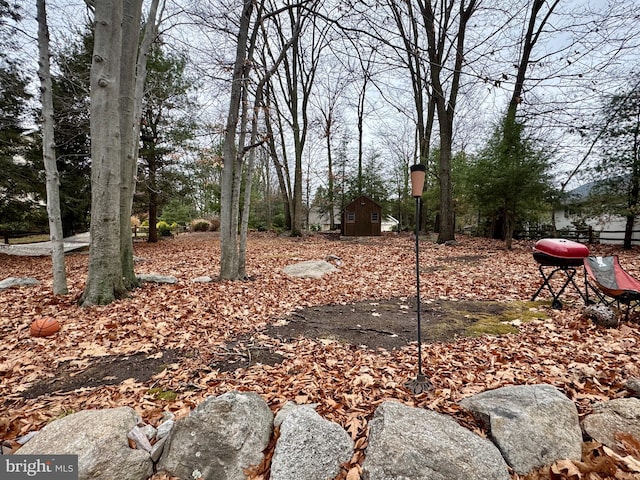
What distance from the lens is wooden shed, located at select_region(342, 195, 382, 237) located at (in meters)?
19.5

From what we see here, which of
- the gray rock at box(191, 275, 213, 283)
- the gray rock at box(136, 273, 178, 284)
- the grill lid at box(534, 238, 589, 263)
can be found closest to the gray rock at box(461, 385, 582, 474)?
the grill lid at box(534, 238, 589, 263)

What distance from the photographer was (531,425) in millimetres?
1822

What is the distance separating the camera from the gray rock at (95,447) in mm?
1605

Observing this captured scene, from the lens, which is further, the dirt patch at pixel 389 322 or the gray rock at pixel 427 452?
the dirt patch at pixel 389 322

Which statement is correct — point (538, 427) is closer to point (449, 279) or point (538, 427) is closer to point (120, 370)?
point (120, 370)

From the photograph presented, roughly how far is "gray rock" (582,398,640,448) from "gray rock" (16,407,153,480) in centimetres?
289

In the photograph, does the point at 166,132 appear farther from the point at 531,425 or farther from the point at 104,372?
the point at 531,425

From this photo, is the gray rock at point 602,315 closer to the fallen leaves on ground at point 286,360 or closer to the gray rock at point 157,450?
the fallen leaves on ground at point 286,360

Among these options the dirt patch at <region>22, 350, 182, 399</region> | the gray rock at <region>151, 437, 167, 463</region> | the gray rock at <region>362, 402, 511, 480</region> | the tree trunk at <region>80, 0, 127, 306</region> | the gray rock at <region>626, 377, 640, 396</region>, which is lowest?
the gray rock at <region>151, 437, 167, 463</region>

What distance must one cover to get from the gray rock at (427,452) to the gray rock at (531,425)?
0.16 m

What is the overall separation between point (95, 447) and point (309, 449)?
4.19 ft

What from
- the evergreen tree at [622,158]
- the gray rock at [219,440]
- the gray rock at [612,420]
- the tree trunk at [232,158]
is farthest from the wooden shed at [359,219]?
the gray rock at [219,440]

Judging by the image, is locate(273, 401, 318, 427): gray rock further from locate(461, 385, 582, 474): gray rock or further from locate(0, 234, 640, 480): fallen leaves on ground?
locate(461, 385, 582, 474): gray rock

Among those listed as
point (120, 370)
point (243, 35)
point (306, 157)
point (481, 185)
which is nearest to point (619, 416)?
point (120, 370)
